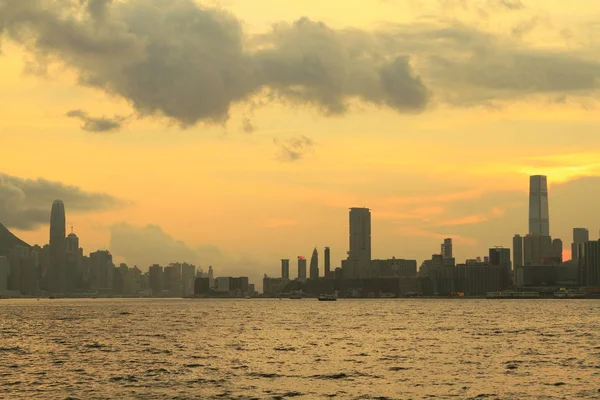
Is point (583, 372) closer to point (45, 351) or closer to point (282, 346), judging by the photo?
point (282, 346)

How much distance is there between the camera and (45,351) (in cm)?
13262

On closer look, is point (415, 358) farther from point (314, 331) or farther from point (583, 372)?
point (314, 331)

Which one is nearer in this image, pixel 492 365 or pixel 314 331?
pixel 492 365

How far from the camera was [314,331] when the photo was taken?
181 m

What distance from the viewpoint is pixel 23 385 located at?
3492 inches

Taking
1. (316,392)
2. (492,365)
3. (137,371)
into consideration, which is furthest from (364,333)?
(316,392)

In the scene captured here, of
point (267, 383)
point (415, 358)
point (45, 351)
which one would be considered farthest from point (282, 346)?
point (267, 383)

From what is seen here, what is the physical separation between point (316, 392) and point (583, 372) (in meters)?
35.4

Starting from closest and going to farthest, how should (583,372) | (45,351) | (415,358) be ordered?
(583,372), (415,358), (45,351)

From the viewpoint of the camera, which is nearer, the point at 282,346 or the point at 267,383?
the point at 267,383

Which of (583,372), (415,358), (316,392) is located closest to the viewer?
(316,392)

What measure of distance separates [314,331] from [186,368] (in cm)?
8067

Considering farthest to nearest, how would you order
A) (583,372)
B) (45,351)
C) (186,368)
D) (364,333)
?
(364,333) → (45,351) → (186,368) → (583,372)

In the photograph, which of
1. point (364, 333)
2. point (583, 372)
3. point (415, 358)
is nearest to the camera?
point (583, 372)
